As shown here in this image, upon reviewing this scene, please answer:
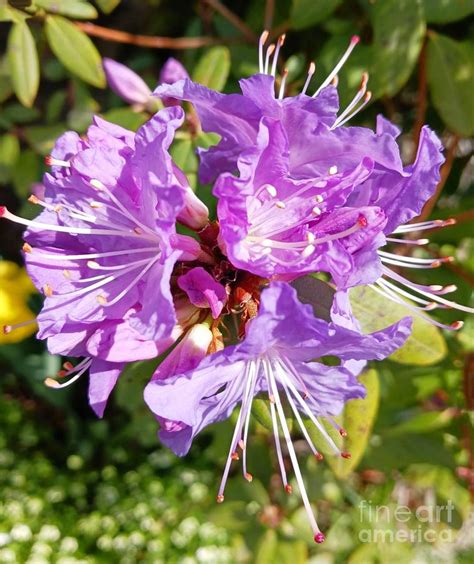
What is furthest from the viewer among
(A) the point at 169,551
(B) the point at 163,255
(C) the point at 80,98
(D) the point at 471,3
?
(A) the point at 169,551

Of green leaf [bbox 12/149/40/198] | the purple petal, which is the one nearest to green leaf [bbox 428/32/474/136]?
the purple petal

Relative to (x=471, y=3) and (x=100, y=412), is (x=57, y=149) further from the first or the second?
(x=471, y=3)

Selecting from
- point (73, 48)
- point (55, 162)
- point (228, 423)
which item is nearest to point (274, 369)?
point (55, 162)

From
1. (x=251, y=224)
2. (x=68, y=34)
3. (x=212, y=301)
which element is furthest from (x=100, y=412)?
(x=68, y=34)

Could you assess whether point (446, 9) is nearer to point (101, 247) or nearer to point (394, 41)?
point (394, 41)

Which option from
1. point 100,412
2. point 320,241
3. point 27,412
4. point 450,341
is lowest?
point 27,412

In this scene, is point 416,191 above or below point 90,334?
above

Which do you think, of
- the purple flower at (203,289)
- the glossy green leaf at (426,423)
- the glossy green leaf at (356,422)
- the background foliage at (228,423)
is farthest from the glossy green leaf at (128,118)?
the glossy green leaf at (426,423)
